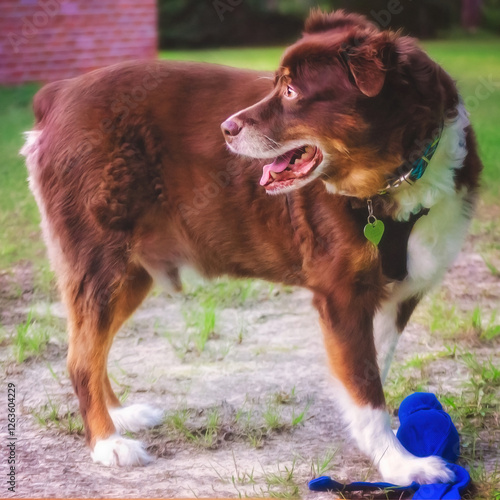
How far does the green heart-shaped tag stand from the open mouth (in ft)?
0.81

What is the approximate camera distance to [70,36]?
692 cm

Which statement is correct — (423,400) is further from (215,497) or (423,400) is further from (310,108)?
(310,108)

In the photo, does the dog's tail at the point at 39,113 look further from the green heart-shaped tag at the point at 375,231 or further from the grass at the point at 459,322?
the grass at the point at 459,322

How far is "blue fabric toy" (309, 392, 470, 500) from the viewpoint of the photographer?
2.18m

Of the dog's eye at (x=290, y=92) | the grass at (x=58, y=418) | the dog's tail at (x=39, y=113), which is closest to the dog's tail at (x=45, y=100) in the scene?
the dog's tail at (x=39, y=113)

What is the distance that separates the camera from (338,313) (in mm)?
2355

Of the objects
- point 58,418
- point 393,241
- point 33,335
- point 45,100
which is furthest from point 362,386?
point 33,335

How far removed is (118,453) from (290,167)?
1.05 m

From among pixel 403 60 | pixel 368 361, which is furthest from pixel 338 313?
pixel 403 60

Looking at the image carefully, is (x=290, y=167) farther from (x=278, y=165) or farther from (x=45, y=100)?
(x=45, y=100)

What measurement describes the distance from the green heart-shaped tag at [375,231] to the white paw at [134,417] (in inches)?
39.9

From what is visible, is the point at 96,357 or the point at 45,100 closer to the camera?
the point at 96,357

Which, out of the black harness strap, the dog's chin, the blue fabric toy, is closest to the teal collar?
the black harness strap

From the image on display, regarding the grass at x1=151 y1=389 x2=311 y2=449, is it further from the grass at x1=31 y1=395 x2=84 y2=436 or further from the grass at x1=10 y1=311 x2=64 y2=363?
the grass at x1=10 y1=311 x2=64 y2=363
